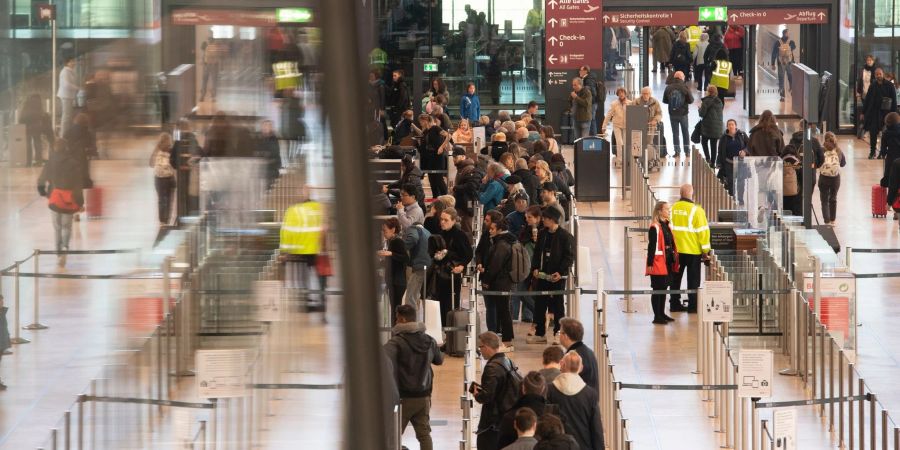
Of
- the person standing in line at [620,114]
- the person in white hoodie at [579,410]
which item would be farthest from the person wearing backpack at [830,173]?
the person in white hoodie at [579,410]

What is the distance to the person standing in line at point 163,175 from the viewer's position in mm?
952

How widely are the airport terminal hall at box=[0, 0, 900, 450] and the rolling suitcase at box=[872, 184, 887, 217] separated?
0.04m

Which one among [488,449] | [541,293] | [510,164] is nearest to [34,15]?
[488,449]

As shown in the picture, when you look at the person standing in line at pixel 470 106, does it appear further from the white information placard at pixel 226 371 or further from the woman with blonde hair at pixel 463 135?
the white information placard at pixel 226 371

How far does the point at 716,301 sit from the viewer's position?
38.7 ft

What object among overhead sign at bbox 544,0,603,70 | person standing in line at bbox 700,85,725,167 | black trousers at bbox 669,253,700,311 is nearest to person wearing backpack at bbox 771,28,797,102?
overhead sign at bbox 544,0,603,70

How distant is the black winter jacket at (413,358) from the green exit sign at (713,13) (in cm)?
1995

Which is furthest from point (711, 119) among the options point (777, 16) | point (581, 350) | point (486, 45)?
point (581, 350)

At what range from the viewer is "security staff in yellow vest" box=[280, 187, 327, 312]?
0.97 m

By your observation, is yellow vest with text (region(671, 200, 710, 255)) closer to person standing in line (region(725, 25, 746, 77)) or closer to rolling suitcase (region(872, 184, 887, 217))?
rolling suitcase (region(872, 184, 887, 217))

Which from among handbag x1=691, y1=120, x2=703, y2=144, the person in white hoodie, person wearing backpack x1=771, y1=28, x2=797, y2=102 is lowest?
the person in white hoodie

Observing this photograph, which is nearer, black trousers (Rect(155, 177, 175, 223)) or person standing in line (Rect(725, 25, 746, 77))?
black trousers (Rect(155, 177, 175, 223))

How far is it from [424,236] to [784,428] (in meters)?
5.71

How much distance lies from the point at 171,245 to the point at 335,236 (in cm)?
11
